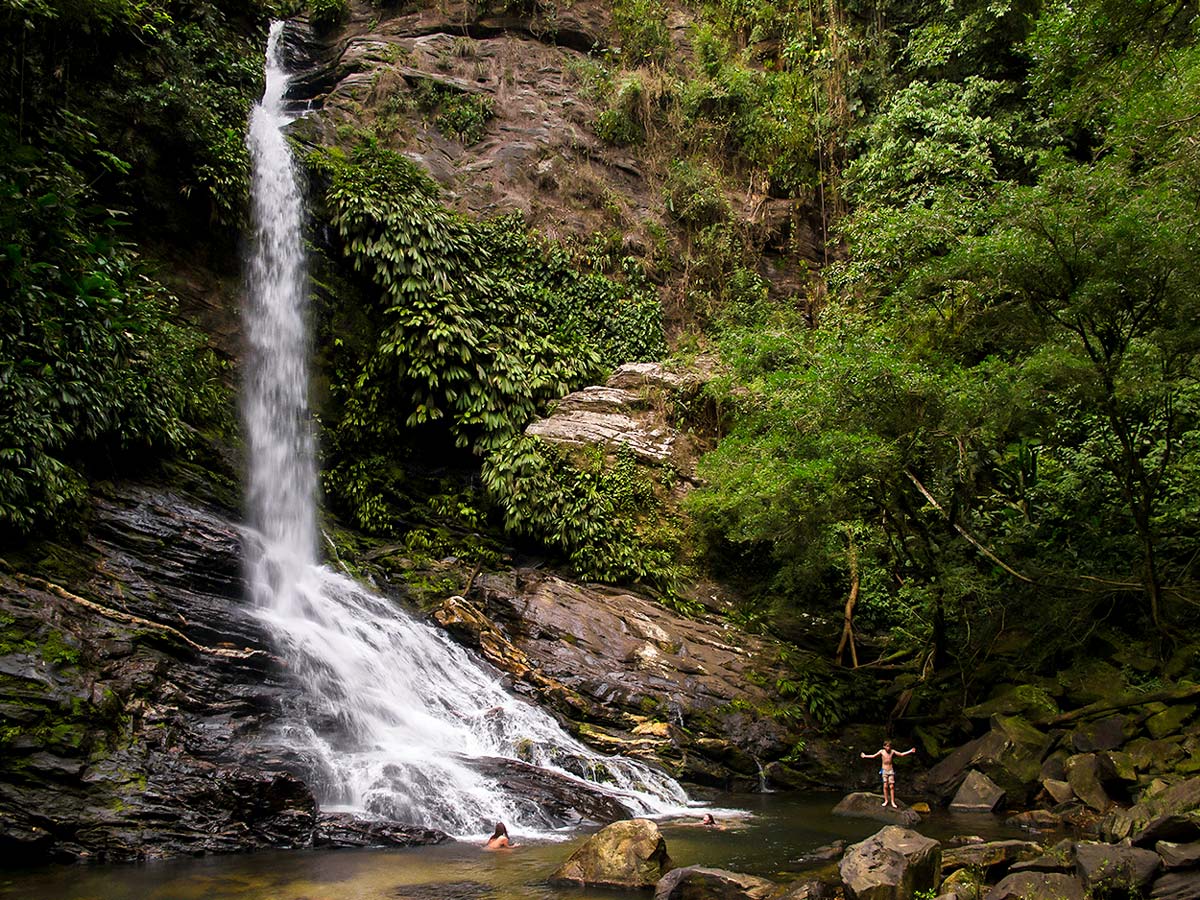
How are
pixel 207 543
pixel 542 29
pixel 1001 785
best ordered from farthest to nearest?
1. pixel 542 29
2. pixel 207 543
3. pixel 1001 785

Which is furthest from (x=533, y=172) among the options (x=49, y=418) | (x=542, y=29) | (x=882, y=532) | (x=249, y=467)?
(x=49, y=418)

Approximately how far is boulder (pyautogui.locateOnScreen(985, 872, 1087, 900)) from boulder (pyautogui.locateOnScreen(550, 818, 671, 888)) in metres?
2.53

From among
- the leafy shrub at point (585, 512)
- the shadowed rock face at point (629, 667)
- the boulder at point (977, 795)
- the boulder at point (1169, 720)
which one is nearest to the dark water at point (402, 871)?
the boulder at point (977, 795)

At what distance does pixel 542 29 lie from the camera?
2408 cm

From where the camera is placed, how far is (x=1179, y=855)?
4.70 metres

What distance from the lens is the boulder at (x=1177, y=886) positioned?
4438mm

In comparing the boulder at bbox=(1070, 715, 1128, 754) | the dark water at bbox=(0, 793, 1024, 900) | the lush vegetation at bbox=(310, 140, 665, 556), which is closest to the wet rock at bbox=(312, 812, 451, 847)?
the dark water at bbox=(0, 793, 1024, 900)

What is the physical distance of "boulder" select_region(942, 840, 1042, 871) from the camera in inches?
225

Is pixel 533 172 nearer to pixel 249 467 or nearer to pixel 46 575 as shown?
pixel 249 467

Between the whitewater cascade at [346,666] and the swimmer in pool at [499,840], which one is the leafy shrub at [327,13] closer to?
the whitewater cascade at [346,666]

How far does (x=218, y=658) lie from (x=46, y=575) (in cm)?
200

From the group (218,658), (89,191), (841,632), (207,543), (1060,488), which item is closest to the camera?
(218,658)

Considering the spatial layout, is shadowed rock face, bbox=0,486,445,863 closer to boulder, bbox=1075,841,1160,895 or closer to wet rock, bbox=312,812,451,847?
wet rock, bbox=312,812,451,847

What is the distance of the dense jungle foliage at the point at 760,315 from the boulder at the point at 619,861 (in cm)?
611
